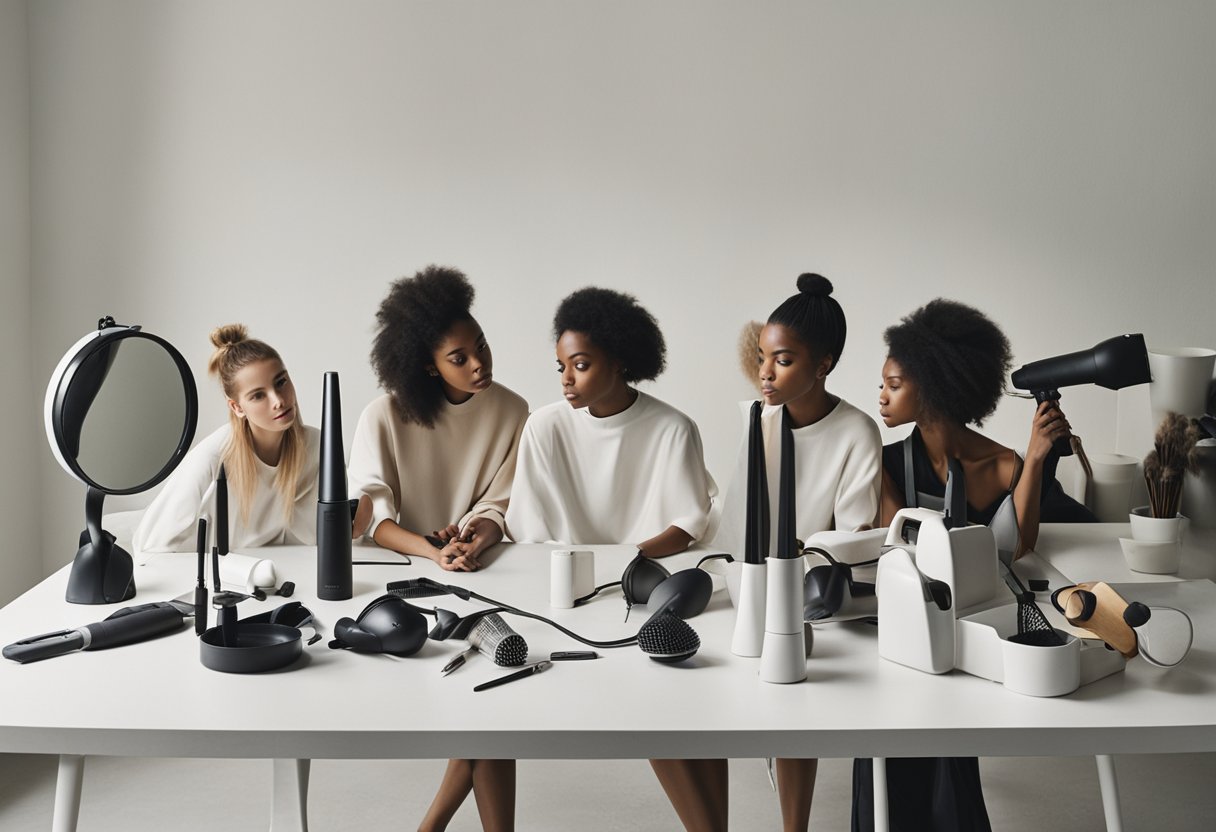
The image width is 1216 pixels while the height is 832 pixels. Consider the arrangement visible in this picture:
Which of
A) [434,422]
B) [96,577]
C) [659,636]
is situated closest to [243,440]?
[434,422]

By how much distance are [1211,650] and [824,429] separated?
926mm

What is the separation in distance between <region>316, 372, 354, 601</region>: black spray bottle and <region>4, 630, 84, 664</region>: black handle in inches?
15.1

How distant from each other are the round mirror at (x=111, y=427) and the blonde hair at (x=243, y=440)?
364 mm

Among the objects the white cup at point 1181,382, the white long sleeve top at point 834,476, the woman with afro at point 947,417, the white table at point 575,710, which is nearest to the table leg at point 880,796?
the woman with afro at point 947,417

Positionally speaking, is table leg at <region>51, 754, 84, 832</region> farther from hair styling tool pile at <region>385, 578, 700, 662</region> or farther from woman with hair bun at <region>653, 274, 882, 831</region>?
woman with hair bun at <region>653, 274, 882, 831</region>

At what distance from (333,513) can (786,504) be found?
0.80 m

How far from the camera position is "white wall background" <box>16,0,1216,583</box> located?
3.57 metres

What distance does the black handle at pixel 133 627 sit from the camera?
4.85 ft

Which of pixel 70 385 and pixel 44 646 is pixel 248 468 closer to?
pixel 70 385

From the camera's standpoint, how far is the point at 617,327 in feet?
7.79

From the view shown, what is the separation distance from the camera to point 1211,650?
4.73ft

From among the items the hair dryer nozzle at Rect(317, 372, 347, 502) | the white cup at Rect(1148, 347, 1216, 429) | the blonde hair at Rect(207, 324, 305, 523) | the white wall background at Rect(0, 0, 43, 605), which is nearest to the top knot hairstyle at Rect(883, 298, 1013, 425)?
the white cup at Rect(1148, 347, 1216, 429)

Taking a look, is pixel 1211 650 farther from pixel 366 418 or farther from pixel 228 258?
pixel 228 258

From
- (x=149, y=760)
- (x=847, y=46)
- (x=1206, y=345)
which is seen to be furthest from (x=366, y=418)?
(x=1206, y=345)
